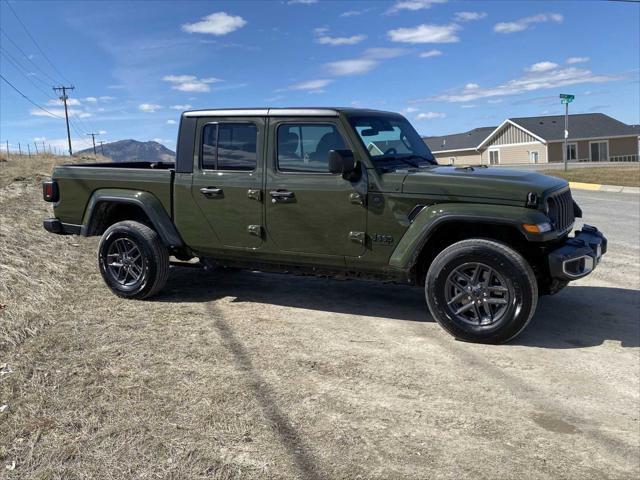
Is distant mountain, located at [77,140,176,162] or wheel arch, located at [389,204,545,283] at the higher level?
distant mountain, located at [77,140,176,162]

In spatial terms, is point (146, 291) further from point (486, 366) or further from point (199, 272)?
point (486, 366)

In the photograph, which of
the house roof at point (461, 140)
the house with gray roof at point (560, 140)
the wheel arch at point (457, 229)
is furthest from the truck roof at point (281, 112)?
the house roof at point (461, 140)

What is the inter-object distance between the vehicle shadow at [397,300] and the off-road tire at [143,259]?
24cm

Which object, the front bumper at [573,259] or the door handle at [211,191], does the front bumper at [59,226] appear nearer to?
the door handle at [211,191]

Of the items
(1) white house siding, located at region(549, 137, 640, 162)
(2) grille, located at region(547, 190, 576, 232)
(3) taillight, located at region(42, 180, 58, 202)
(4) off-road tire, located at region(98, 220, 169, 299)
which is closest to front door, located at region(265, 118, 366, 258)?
(4) off-road tire, located at region(98, 220, 169, 299)

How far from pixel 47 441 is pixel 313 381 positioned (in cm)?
166

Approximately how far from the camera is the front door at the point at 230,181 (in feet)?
17.9

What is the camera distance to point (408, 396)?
3732 millimetres

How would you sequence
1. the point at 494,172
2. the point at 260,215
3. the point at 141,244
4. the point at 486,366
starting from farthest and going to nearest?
1. the point at 141,244
2. the point at 260,215
3. the point at 494,172
4. the point at 486,366

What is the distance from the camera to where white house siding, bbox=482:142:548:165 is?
54312mm

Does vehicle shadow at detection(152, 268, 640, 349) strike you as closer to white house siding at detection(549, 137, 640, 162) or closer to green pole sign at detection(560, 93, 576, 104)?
green pole sign at detection(560, 93, 576, 104)

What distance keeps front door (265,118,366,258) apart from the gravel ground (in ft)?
2.49

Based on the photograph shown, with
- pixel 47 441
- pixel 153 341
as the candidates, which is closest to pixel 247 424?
pixel 47 441

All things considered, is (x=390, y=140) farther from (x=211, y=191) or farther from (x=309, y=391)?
(x=309, y=391)
